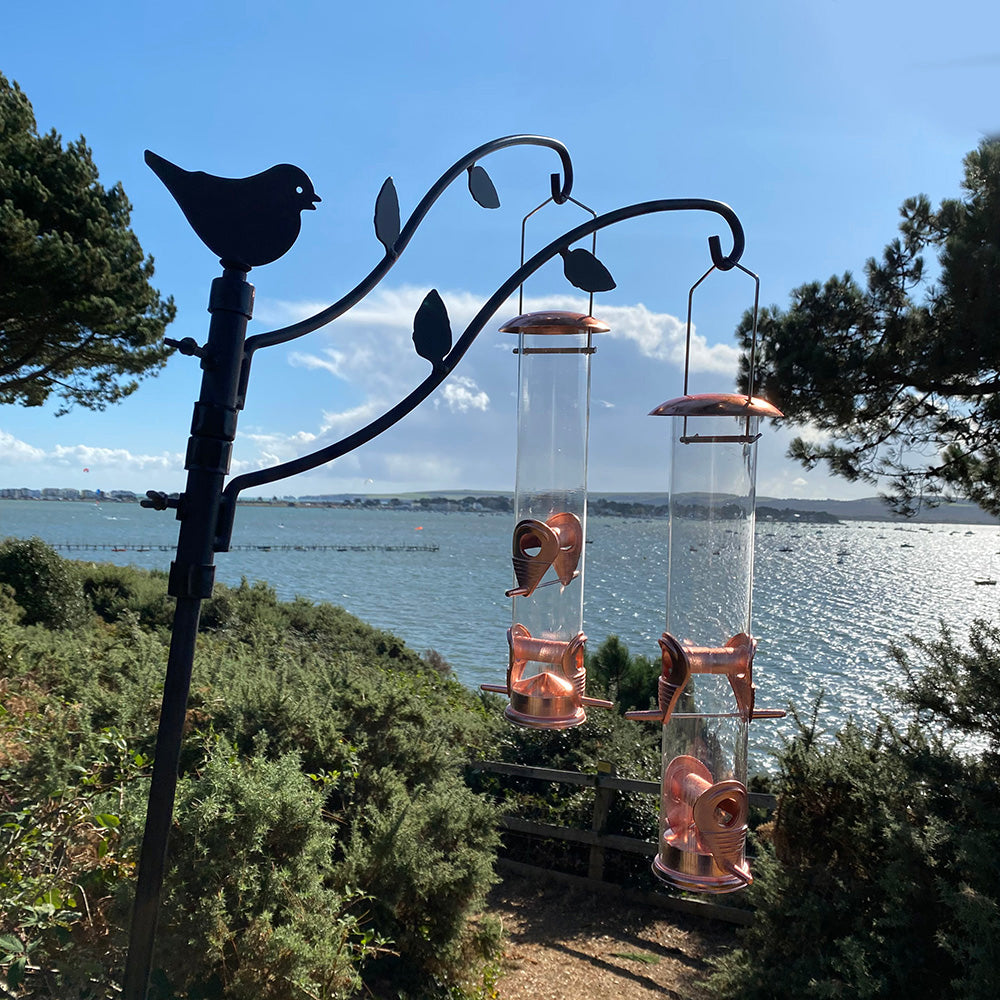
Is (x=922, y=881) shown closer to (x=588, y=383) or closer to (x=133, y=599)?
(x=588, y=383)

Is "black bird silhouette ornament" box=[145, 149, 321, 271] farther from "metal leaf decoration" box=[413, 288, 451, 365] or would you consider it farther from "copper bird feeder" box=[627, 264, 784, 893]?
"copper bird feeder" box=[627, 264, 784, 893]

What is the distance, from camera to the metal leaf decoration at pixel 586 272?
6.80ft

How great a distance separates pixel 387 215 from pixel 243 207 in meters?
0.41

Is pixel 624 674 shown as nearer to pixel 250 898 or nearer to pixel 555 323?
pixel 250 898

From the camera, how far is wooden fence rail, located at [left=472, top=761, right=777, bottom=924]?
538cm

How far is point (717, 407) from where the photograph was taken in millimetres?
1719

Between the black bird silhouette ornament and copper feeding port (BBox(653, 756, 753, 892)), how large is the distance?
4.83 feet

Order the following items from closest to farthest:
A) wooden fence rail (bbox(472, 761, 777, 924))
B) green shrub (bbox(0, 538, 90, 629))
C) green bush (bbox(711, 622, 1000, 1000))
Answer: green bush (bbox(711, 622, 1000, 1000))
wooden fence rail (bbox(472, 761, 777, 924))
green shrub (bbox(0, 538, 90, 629))

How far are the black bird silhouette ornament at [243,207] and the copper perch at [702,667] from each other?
119 cm

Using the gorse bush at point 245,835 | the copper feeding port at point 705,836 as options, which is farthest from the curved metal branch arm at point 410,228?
A: the gorse bush at point 245,835

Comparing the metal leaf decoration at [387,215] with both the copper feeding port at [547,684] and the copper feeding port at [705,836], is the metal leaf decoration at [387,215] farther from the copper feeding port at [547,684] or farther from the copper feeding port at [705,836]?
the copper feeding port at [705,836]

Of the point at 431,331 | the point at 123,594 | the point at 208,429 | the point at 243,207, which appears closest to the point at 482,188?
the point at 431,331

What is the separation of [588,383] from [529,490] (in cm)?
35

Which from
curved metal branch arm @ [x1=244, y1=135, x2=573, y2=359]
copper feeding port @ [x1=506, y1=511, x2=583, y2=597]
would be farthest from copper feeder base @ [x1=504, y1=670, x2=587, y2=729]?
curved metal branch arm @ [x1=244, y1=135, x2=573, y2=359]
